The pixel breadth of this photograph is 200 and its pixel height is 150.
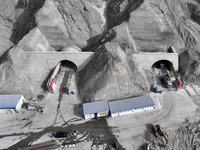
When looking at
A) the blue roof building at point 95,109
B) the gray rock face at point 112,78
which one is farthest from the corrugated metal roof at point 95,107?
the gray rock face at point 112,78

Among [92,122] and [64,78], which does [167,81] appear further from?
[64,78]

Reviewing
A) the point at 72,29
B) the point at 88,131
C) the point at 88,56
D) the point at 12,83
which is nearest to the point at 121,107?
the point at 88,131

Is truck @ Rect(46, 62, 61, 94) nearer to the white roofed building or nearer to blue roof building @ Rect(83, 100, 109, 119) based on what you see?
the white roofed building

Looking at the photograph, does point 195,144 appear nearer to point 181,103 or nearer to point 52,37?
point 181,103

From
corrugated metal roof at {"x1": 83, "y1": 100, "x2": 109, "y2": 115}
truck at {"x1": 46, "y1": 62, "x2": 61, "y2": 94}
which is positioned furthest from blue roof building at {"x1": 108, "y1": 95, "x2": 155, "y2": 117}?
truck at {"x1": 46, "y1": 62, "x2": 61, "y2": 94}

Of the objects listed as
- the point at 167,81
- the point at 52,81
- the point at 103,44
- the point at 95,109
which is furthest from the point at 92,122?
the point at 167,81

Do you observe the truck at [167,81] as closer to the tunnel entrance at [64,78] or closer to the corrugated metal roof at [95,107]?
the corrugated metal roof at [95,107]
